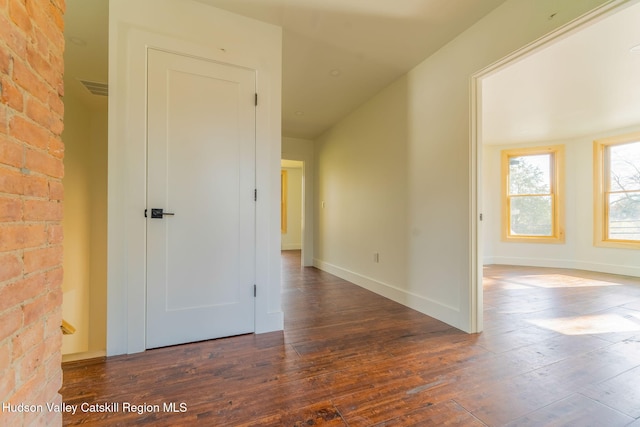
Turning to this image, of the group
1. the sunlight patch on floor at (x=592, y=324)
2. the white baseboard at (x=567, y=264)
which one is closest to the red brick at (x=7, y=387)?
the sunlight patch on floor at (x=592, y=324)

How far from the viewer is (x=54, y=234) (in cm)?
102

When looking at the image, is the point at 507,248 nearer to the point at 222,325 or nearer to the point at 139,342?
the point at 222,325

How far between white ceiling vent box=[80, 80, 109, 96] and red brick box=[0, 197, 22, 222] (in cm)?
307

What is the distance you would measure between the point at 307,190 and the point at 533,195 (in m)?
4.62

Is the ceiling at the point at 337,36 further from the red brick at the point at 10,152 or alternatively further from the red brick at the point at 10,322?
the red brick at the point at 10,322

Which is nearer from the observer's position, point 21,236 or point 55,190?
point 21,236

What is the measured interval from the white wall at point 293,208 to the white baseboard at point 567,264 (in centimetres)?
501

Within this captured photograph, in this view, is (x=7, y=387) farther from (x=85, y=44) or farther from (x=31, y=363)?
(x=85, y=44)

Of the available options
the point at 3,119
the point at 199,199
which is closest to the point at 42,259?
the point at 3,119

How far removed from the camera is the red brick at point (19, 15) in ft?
2.60

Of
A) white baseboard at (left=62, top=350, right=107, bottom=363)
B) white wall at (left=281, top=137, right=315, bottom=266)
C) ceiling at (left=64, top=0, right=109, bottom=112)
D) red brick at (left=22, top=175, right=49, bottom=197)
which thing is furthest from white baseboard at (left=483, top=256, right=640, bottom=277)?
ceiling at (left=64, top=0, right=109, bottom=112)

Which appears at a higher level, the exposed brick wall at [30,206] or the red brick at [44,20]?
the red brick at [44,20]

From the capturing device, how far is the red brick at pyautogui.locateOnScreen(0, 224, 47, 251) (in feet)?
2.53

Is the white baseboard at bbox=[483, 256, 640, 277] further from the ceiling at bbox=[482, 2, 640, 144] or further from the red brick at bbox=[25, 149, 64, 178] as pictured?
the red brick at bbox=[25, 149, 64, 178]
